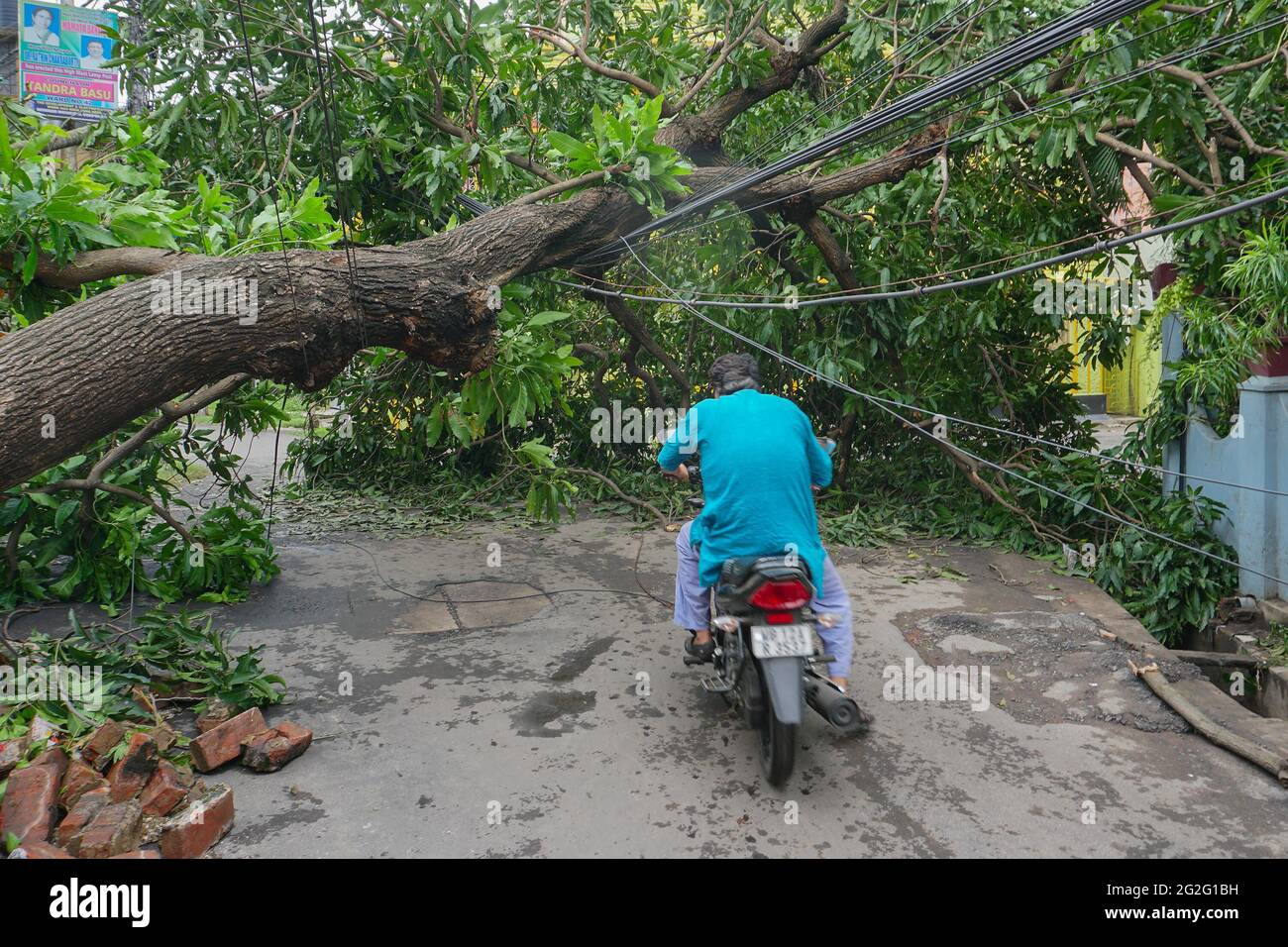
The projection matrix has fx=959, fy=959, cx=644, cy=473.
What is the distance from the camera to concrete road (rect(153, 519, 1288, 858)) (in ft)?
11.9

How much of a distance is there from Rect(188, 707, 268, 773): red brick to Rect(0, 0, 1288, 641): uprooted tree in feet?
4.40

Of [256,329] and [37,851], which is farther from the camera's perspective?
[256,329]

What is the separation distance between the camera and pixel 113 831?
338 centimetres

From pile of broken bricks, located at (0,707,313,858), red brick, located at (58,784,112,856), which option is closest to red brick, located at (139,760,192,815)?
pile of broken bricks, located at (0,707,313,858)

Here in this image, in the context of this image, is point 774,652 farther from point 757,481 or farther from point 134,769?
point 134,769

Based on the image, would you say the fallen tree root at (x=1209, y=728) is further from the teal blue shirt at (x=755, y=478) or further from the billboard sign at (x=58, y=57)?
the billboard sign at (x=58, y=57)

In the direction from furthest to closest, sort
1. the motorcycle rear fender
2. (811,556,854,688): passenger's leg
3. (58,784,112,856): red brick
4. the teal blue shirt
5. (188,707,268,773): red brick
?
(811,556,854,688): passenger's leg
the teal blue shirt
(188,707,268,773): red brick
the motorcycle rear fender
(58,784,112,856): red brick

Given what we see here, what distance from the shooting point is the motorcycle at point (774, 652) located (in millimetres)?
3855

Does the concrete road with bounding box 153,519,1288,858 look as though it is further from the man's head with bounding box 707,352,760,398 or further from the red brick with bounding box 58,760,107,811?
the man's head with bounding box 707,352,760,398

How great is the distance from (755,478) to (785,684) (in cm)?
91

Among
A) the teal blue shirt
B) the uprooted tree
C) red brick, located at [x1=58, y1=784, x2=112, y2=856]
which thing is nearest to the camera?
red brick, located at [x1=58, y1=784, x2=112, y2=856]

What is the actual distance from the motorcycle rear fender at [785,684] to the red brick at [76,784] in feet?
8.53

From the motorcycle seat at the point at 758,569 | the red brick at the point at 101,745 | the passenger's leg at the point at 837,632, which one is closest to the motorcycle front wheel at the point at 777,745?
the motorcycle seat at the point at 758,569

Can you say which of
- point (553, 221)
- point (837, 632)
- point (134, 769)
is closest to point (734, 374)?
point (837, 632)
